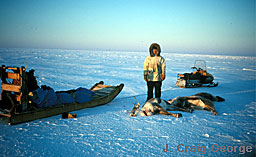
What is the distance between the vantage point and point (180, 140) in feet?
13.1

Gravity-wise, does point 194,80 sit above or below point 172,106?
above

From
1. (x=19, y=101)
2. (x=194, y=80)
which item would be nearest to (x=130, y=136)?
(x=19, y=101)

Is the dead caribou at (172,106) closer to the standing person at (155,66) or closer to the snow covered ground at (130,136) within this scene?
the snow covered ground at (130,136)

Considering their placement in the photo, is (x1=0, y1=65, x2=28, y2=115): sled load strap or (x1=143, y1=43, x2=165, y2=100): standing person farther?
(x1=143, y1=43, x2=165, y2=100): standing person

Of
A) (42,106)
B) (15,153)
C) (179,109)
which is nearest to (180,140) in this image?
(179,109)

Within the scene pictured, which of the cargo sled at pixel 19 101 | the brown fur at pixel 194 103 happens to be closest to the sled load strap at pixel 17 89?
the cargo sled at pixel 19 101

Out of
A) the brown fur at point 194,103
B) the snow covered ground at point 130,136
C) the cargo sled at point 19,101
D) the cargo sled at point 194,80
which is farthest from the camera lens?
the cargo sled at point 194,80

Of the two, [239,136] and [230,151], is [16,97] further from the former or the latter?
[239,136]

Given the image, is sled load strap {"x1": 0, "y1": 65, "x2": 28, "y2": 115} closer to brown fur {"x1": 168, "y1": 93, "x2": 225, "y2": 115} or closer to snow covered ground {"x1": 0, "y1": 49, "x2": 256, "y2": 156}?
snow covered ground {"x1": 0, "y1": 49, "x2": 256, "y2": 156}

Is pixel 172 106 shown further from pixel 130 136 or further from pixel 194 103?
pixel 130 136

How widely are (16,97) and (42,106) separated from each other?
69 cm

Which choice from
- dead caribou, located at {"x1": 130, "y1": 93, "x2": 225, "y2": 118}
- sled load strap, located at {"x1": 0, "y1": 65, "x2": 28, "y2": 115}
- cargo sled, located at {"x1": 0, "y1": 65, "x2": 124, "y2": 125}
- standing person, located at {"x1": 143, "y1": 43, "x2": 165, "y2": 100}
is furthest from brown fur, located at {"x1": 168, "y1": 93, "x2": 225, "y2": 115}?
sled load strap, located at {"x1": 0, "y1": 65, "x2": 28, "y2": 115}

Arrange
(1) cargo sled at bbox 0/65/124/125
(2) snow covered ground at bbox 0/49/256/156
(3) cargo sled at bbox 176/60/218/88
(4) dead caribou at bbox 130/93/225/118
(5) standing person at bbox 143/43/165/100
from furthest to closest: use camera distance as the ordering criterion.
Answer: (3) cargo sled at bbox 176/60/218/88 < (5) standing person at bbox 143/43/165/100 < (4) dead caribou at bbox 130/93/225/118 < (1) cargo sled at bbox 0/65/124/125 < (2) snow covered ground at bbox 0/49/256/156

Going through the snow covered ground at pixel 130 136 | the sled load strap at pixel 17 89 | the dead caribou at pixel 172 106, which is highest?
the sled load strap at pixel 17 89
